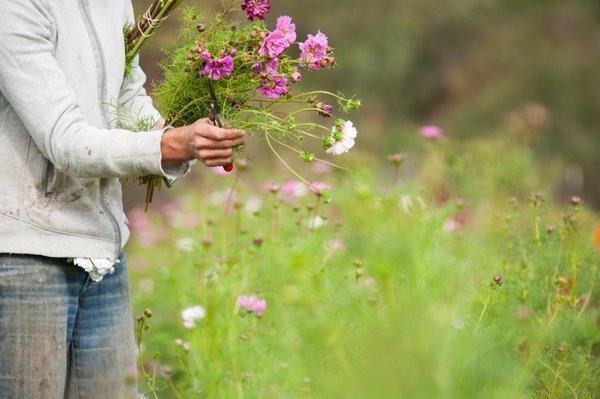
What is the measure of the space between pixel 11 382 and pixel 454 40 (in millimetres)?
15741

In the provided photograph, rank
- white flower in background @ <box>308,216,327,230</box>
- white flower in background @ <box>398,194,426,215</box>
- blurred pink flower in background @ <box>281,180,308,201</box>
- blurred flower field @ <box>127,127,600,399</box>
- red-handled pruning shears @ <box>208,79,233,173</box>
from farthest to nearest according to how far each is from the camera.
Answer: blurred pink flower in background @ <box>281,180,308,201</box> → white flower in background @ <box>308,216,327,230</box> → red-handled pruning shears @ <box>208,79,233,173</box> → white flower in background @ <box>398,194,426,215</box> → blurred flower field @ <box>127,127,600,399</box>

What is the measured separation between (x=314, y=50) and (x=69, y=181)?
57 centimetres

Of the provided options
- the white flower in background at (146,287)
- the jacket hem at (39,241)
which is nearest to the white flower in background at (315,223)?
the white flower in background at (146,287)

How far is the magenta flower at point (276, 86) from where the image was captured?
2.12 m

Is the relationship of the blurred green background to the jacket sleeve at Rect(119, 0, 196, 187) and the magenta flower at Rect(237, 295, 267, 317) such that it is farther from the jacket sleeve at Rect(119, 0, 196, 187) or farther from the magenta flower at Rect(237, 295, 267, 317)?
the jacket sleeve at Rect(119, 0, 196, 187)

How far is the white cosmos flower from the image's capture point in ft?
6.91

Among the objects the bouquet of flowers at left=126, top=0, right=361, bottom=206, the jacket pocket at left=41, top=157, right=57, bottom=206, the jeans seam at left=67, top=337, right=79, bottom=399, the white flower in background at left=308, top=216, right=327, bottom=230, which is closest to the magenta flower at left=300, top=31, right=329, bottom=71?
the bouquet of flowers at left=126, top=0, right=361, bottom=206

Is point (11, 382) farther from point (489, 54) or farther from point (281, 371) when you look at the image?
point (489, 54)

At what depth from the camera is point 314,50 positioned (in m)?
2.15

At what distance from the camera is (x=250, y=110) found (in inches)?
84.0

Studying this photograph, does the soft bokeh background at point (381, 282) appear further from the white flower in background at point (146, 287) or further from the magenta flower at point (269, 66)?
the magenta flower at point (269, 66)

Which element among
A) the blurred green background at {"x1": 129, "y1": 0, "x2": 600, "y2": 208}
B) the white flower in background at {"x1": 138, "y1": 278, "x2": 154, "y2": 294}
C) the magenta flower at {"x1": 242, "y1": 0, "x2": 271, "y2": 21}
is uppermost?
the magenta flower at {"x1": 242, "y1": 0, "x2": 271, "y2": 21}

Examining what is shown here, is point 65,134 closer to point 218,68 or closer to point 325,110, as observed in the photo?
point 218,68

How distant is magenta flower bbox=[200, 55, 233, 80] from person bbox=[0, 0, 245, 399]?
156 millimetres
